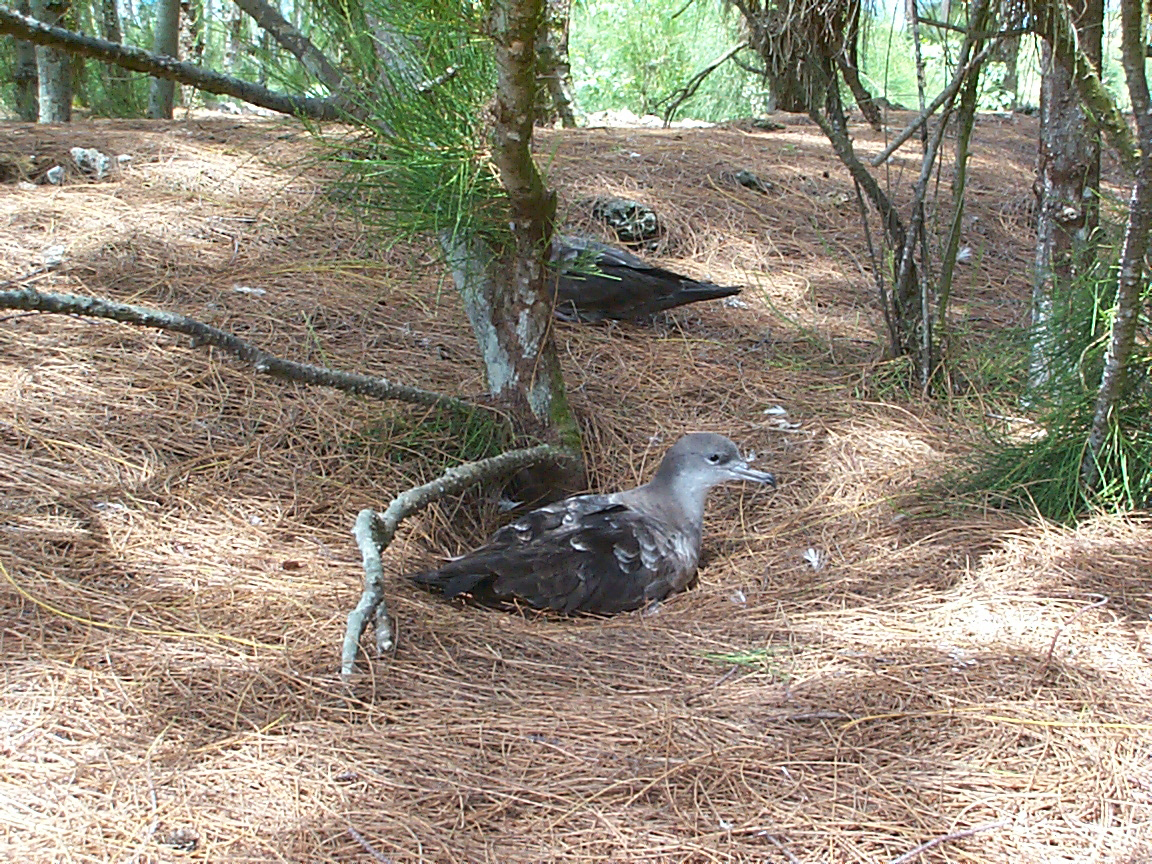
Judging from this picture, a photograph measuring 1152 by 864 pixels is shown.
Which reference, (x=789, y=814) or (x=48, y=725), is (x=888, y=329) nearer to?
(x=789, y=814)

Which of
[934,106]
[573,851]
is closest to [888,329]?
[934,106]

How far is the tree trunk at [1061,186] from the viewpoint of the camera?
3.96 meters

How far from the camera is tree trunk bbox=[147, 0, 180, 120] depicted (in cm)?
778

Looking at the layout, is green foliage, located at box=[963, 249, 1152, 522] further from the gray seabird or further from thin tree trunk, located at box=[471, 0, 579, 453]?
thin tree trunk, located at box=[471, 0, 579, 453]

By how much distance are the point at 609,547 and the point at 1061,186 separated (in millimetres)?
2439

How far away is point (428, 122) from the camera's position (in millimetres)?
3250

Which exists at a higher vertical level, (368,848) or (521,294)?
(521,294)

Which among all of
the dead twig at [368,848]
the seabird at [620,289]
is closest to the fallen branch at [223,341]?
the seabird at [620,289]

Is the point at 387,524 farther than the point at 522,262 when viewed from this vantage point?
No

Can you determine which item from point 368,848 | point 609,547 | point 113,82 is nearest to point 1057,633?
point 609,547

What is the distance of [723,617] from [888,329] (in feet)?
Result: 6.43

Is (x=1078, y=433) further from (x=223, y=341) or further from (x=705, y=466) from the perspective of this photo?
(x=223, y=341)

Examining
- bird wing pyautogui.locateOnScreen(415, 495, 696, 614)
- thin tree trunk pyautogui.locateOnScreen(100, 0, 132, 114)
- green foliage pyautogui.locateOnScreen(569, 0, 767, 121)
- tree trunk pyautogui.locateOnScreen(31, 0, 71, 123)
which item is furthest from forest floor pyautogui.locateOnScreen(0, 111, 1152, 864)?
green foliage pyautogui.locateOnScreen(569, 0, 767, 121)

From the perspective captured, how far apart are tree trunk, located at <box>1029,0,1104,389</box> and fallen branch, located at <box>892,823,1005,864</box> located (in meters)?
2.28
